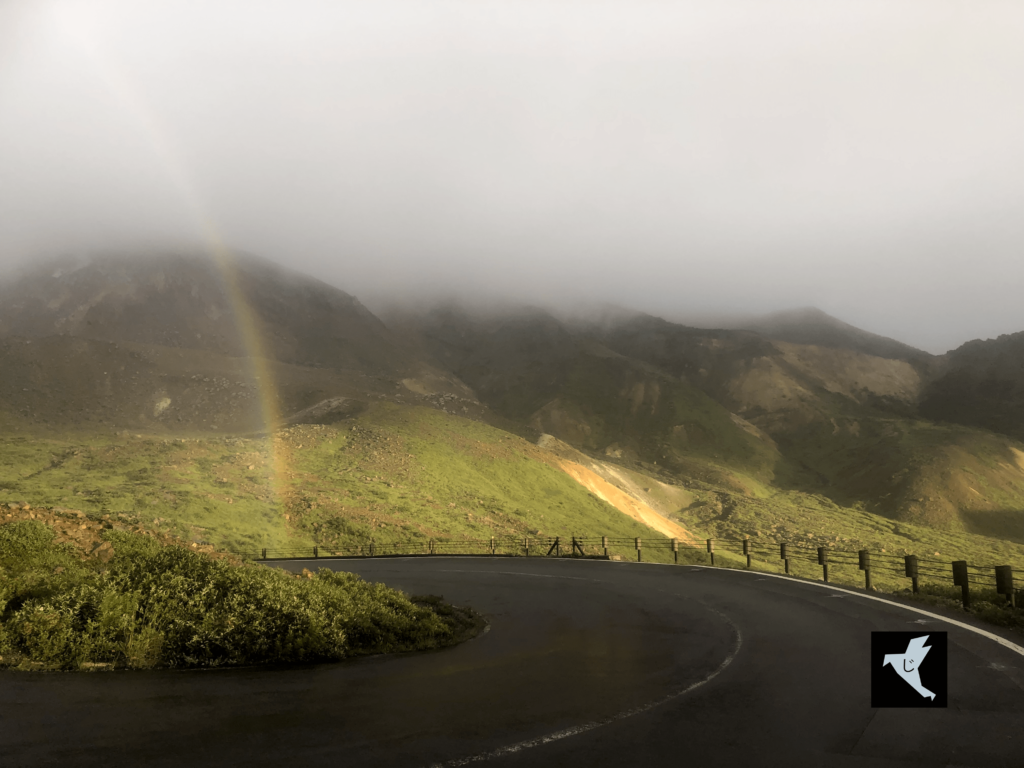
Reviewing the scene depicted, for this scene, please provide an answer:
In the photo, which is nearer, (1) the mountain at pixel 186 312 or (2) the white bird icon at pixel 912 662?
(2) the white bird icon at pixel 912 662

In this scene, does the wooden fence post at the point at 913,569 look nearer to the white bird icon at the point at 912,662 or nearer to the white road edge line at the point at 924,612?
the white road edge line at the point at 924,612

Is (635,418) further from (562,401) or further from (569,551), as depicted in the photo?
(569,551)

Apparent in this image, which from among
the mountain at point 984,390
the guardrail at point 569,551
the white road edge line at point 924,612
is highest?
the mountain at point 984,390

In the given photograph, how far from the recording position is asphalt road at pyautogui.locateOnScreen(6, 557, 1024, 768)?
612cm

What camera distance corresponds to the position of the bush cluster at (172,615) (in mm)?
9289

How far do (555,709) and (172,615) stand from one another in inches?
274

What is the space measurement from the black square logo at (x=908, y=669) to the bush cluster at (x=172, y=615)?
Answer: 7761mm

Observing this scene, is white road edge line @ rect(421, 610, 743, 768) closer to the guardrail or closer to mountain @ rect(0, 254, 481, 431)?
the guardrail

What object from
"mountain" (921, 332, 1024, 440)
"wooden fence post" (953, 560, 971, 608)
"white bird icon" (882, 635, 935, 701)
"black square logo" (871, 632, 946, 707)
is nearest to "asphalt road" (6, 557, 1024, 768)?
"black square logo" (871, 632, 946, 707)

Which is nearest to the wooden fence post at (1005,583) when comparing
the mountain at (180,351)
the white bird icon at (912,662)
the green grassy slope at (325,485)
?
the white bird icon at (912,662)

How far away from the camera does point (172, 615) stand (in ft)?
33.6

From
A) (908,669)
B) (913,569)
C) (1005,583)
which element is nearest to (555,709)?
(908,669)

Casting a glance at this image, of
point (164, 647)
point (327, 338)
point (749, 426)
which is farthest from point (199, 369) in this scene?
point (749, 426)

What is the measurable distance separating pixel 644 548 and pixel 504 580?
27.3 meters
